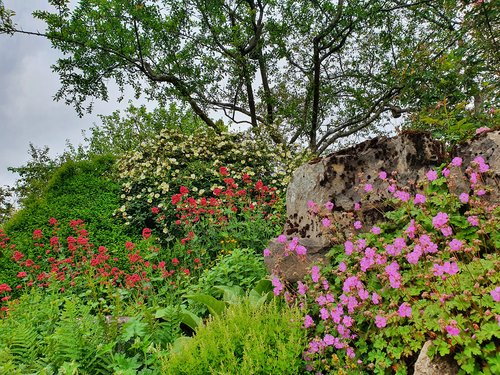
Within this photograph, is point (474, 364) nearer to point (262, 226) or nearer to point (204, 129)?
point (262, 226)

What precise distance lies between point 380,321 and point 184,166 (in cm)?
803

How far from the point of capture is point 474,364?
229 centimetres

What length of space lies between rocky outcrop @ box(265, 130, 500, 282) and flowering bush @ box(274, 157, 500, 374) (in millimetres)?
231

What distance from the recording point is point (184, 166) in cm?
1023

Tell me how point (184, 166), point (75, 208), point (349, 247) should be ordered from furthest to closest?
point (184, 166) < point (75, 208) < point (349, 247)

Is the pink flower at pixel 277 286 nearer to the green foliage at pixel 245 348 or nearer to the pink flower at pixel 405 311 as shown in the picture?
the green foliage at pixel 245 348

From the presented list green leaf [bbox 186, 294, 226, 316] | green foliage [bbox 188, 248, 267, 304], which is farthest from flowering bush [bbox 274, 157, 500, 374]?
green foliage [bbox 188, 248, 267, 304]

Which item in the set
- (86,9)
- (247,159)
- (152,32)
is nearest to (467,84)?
(247,159)

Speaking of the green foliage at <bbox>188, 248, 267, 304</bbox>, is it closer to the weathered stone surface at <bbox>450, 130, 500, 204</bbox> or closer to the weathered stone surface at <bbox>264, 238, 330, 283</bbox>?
the weathered stone surface at <bbox>264, 238, 330, 283</bbox>

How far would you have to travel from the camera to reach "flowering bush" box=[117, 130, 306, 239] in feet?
29.6

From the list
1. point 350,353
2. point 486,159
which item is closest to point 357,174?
point 486,159

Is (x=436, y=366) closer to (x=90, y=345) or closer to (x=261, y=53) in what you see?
(x=90, y=345)

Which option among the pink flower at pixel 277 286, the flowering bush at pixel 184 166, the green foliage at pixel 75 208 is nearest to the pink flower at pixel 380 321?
the pink flower at pixel 277 286

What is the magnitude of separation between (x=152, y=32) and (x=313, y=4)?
4465 mm
